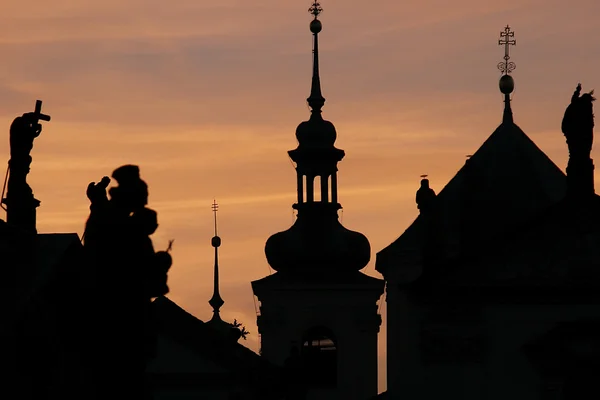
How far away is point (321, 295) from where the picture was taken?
262 ft

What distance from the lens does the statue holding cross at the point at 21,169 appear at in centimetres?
3328

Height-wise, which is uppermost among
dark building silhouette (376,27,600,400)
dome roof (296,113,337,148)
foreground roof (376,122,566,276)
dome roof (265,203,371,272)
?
dome roof (296,113,337,148)

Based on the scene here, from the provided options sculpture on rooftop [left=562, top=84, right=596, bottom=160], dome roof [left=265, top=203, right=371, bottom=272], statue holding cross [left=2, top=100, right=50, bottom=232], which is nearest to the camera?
statue holding cross [left=2, top=100, right=50, bottom=232]

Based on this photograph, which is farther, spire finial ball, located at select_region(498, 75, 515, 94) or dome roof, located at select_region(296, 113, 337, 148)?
dome roof, located at select_region(296, 113, 337, 148)

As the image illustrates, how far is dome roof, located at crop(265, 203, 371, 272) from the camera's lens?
82625 mm

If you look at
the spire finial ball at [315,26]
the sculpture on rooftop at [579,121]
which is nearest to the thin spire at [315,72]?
the spire finial ball at [315,26]

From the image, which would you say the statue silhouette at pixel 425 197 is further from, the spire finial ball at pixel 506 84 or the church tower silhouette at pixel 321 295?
the church tower silhouette at pixel 321 295

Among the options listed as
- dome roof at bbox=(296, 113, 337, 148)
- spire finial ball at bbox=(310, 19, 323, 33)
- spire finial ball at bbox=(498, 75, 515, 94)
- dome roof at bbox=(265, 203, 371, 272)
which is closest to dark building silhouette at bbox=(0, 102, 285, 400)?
spire finial ball at bbox=(498, 75, 515, 94)

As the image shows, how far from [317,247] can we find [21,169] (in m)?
50.1

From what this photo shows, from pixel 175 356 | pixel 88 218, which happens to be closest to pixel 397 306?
pixel 175 356

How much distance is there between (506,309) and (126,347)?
108 feet

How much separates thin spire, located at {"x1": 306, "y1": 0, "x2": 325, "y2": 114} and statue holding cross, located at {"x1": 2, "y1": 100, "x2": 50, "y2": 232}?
54.6 meters

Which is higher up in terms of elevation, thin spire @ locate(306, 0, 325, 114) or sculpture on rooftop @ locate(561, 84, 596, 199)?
thin spire @ locate(306, 0, 325, 114)

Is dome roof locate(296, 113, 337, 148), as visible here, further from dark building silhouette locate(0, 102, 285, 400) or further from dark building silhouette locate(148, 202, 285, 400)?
dark building silhouette locate(0, 102, 285, 400)
